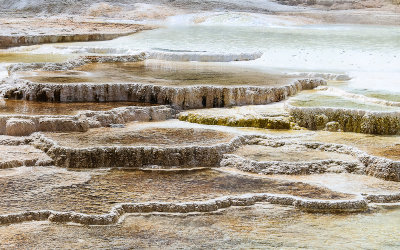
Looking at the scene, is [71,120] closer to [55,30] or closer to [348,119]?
[348,119]

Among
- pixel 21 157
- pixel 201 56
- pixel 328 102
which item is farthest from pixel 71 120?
pixel 201 56

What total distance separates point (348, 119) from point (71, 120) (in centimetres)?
310

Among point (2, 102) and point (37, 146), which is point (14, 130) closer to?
point (37, 146)

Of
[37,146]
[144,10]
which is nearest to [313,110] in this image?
[37,146]

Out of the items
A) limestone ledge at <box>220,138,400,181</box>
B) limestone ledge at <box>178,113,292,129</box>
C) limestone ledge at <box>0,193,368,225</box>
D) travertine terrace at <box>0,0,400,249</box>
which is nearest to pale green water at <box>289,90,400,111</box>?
travertine terrace at <box>0,0,400,249</box>

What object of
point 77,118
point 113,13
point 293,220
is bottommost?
point 293,220

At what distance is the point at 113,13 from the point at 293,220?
57.7 ft

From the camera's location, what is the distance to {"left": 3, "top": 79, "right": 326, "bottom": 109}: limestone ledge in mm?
7891

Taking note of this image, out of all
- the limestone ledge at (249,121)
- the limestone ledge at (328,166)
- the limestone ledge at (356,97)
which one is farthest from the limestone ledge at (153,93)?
the limestone ledge at (328,166)

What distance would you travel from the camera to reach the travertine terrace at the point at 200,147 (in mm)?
4547

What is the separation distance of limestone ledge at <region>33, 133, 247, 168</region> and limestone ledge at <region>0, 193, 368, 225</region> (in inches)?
40.8

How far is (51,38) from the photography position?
14.2 metres

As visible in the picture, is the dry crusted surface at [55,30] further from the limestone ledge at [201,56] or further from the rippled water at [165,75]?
the rippled water at [165,75]

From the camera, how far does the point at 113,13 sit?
21.2 meters
